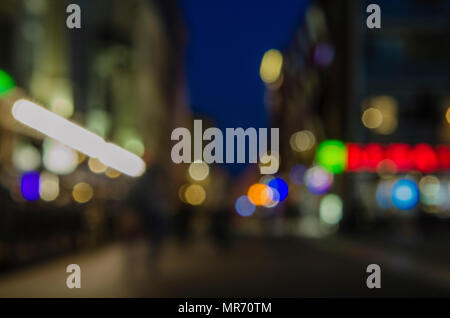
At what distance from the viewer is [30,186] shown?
15.9 m

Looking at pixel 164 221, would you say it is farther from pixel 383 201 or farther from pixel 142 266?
pixel 383 201

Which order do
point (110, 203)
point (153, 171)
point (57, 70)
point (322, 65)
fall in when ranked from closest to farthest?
point (153, 171)
point (110, 203)
point (57, 70)
point (322, 65)

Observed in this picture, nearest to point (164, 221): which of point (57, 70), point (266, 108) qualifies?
A: point (57, 70)

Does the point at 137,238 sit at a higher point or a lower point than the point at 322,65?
lower

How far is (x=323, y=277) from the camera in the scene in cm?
1362

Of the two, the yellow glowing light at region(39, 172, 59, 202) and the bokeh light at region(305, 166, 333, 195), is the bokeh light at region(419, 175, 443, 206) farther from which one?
the yellow glowing light at region(39, 172, 59, 202)

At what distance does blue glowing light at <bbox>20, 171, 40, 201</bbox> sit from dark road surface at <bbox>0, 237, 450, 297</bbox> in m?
1.31

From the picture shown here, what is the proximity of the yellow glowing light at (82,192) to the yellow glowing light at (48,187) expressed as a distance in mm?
682

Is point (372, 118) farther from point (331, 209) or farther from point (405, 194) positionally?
point (331, 209)

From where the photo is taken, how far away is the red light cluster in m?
42.3

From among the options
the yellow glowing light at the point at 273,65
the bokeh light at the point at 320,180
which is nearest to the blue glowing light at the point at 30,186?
the bokeh light at the point at 320,180

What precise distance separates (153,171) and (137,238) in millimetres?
1107

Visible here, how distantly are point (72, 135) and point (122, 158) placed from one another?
7.92 ft

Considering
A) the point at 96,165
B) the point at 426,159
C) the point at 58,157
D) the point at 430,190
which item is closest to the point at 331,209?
the point at 430,190
